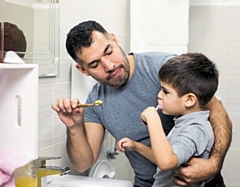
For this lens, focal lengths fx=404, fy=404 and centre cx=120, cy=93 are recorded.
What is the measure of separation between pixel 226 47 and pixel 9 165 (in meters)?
1.65

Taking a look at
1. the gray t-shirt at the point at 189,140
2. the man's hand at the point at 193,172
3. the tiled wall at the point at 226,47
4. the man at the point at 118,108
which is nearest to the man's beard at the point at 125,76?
the man at the point at 118,108

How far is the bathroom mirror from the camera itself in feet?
4.05

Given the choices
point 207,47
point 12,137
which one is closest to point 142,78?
point 12,137

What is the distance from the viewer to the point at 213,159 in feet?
4.43

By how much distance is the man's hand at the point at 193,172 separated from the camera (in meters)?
1.28

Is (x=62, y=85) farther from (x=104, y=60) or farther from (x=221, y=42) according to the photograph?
(x=221, y=42)

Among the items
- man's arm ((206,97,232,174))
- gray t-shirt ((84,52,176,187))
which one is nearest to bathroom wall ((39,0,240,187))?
gray t-shirt ((84,52,176,187))

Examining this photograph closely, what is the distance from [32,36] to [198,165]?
27.0 inches

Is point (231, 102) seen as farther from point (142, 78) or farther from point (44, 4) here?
point (44, 4)

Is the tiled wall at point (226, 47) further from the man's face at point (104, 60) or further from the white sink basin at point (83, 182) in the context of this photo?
the white sink basin at point (83, 182)

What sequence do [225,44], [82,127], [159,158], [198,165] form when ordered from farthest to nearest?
[225,44] → [82,127] → [198,165] → [159,158]

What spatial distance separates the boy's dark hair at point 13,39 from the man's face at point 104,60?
23 cm

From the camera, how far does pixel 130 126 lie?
5.11 feet

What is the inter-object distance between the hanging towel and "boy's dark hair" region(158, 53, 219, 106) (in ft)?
1.97
